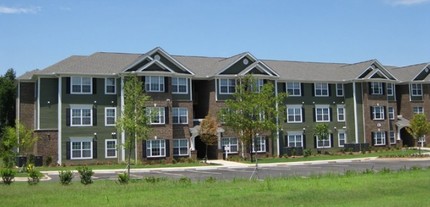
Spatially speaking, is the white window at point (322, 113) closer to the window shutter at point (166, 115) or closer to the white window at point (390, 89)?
the white window at point (390, 89)

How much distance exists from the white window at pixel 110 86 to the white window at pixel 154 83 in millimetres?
3217

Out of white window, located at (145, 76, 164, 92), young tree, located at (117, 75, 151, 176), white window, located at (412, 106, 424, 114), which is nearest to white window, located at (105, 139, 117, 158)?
white window, located at (145, 76, 164, 92)

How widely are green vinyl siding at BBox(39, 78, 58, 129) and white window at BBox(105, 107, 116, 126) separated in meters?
4.21

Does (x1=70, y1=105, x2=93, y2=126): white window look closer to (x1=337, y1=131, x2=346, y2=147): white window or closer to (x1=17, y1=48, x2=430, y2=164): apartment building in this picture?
(x1=17, y1=48, x2=430, y2=164): apartment building

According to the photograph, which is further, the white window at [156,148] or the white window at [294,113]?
the white window at [294,113]

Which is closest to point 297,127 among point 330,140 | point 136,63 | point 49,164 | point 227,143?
point 330,140

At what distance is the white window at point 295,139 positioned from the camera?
53219mm

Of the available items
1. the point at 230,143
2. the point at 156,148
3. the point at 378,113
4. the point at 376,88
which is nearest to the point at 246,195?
the point at 156,148

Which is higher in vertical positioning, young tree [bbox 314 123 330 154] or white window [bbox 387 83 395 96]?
white window [bbox 387 83 395 96]

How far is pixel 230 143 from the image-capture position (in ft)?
161

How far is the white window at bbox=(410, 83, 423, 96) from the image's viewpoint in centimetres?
6024

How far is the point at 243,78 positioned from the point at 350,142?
1817cm

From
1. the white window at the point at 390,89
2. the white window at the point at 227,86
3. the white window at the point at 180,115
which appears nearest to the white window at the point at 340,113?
the white window at the point at 390,89

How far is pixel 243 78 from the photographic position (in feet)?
147
